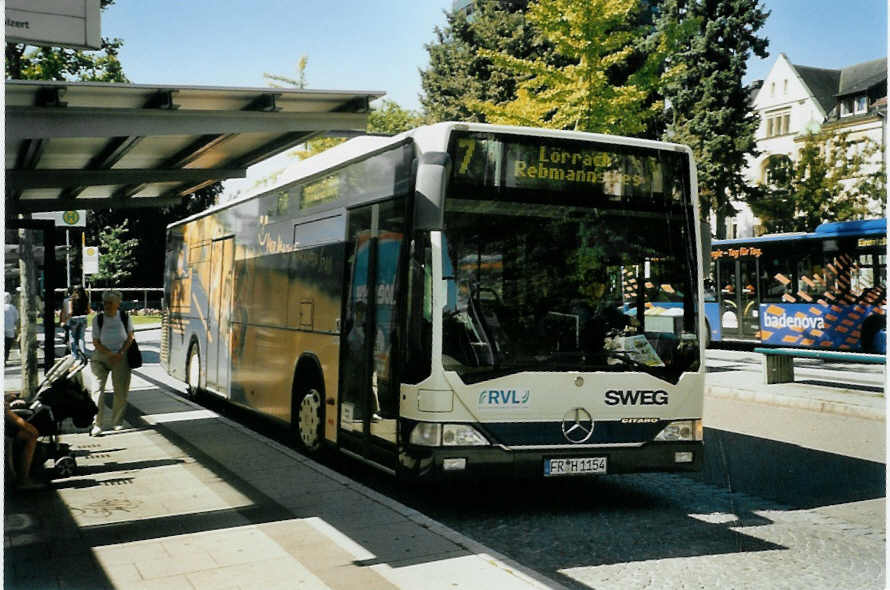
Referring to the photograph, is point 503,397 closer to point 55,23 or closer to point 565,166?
point 565,166

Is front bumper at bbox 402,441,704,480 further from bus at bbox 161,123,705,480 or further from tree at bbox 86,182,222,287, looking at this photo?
tree at bbox 86,182,222,287

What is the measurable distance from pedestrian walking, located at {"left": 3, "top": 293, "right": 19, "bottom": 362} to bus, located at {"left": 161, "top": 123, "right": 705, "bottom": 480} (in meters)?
10.0

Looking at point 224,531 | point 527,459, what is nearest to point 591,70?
point 527,459

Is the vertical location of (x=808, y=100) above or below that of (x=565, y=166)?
above

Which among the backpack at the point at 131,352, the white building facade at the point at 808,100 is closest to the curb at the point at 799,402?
the backpack at the point at 131,352

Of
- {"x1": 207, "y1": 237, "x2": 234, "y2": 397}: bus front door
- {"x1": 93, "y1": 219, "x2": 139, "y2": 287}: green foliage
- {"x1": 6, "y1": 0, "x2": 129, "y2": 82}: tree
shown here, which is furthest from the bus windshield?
{"x1": 93, "y1": 219, "x2": 139, "y2": 287}: green foliage

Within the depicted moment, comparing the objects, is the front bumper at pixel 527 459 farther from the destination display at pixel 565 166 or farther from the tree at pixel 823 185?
the tree at pixel 823 185

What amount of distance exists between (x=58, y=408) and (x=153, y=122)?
107 inches

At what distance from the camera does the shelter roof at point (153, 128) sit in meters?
7.59

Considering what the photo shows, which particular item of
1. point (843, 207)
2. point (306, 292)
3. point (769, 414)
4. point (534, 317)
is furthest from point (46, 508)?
point (843, 207)

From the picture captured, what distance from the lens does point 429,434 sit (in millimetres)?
6840

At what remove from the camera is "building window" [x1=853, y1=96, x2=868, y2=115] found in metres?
58.1

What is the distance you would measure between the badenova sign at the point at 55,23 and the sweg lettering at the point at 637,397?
14.1 feet

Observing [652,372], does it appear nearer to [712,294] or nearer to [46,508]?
[46,508]
